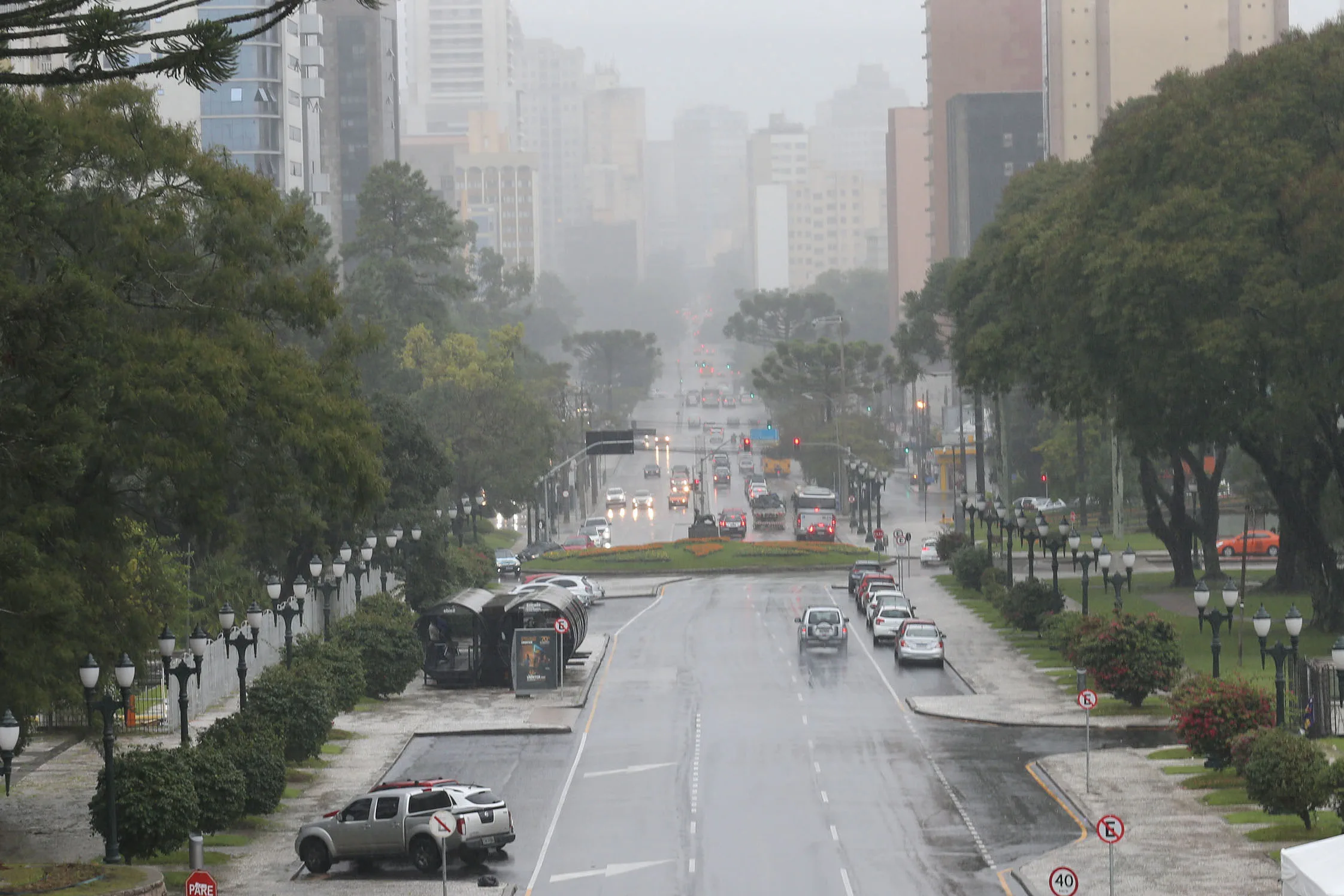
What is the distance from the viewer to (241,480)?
38438 millimetres

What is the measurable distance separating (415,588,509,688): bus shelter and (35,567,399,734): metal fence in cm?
315

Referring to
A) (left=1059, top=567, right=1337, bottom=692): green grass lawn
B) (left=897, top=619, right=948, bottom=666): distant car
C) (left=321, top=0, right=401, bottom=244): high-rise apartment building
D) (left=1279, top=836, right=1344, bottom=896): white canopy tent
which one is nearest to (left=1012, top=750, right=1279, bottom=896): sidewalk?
(left=1279, top=836, right=1344, bottom=896): white canopy tent

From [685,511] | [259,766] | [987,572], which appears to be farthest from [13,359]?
[685,511]

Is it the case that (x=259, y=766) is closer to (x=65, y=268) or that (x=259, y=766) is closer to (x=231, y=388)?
(x=231, y=388)

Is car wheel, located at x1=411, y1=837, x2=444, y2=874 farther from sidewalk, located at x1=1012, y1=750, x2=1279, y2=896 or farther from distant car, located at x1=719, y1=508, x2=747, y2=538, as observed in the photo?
distant car, located at x1=719, y1=508, x2=747, y2=538

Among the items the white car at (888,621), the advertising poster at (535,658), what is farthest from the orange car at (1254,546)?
the advertising poster at (535,658)

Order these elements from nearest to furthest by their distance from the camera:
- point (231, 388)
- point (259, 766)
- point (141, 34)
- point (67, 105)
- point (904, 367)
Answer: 1. point (141, 34)
2. point (259, 766)
3. point (231, 388)
4. point (67, 105)
5. point (904, 367)

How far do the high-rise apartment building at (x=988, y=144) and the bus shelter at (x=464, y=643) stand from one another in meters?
145

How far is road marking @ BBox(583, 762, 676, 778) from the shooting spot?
3700cm

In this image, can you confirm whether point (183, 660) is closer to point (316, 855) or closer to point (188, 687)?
point (316, 855)

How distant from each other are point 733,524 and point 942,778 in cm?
7713

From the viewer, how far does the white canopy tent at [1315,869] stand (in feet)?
66.0

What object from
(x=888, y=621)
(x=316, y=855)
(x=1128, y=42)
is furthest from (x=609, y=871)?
(x=1128, y=42)

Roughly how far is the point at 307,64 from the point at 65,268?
12569cm
